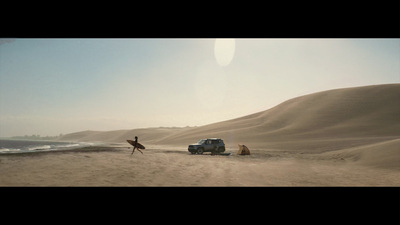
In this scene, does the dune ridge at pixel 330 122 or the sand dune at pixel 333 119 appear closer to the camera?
the dune ridge at pixel 330 122

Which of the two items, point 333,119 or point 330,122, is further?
point 333,119

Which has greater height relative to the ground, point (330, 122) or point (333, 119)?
point (333, 119)

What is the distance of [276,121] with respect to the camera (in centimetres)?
9419

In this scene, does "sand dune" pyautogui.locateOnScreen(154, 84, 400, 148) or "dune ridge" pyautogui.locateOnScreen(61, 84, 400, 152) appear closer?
"dune ridge" pyautogui.locateOnScreen(61, 84, 400, 152)
